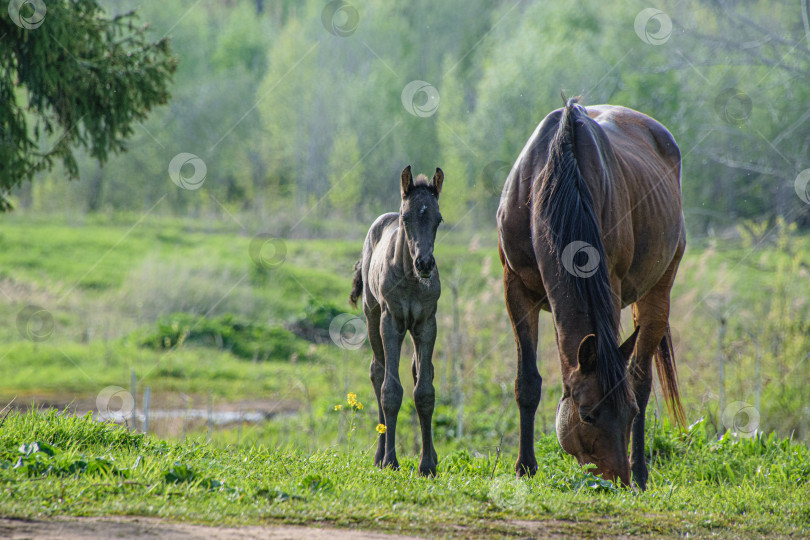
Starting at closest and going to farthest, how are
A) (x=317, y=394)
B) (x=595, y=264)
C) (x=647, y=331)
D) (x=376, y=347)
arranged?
(x=595, y=264), (x=376, y=347), (x=647, y=331), (x=317, y=394)

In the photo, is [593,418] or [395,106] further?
[395,106]

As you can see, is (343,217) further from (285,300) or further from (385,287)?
(385,287)

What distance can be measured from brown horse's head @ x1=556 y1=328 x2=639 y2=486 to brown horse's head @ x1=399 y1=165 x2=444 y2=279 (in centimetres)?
114

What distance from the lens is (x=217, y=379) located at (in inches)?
559

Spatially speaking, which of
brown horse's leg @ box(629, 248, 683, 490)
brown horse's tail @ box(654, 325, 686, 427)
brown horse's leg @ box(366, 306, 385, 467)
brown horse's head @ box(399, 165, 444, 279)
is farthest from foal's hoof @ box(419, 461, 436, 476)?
brown horse's tail @ box(654, 325, 686, 427)

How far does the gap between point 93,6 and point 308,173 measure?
89.9 ft

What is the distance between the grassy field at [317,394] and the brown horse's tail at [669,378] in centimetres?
21

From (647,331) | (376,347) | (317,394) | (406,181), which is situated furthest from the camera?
(317,394)

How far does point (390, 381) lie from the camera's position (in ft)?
18.5

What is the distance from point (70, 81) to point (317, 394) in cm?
724

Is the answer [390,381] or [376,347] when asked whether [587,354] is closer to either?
[390,381]

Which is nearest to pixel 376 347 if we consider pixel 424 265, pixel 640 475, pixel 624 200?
pixel 424 265

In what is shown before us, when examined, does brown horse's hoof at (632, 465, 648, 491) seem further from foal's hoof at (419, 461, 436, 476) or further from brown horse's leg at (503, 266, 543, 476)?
foal's hoof at (419, 461, 436, 476)

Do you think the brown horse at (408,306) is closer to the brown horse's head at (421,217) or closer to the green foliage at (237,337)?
the brown horse's head at (421,217)
